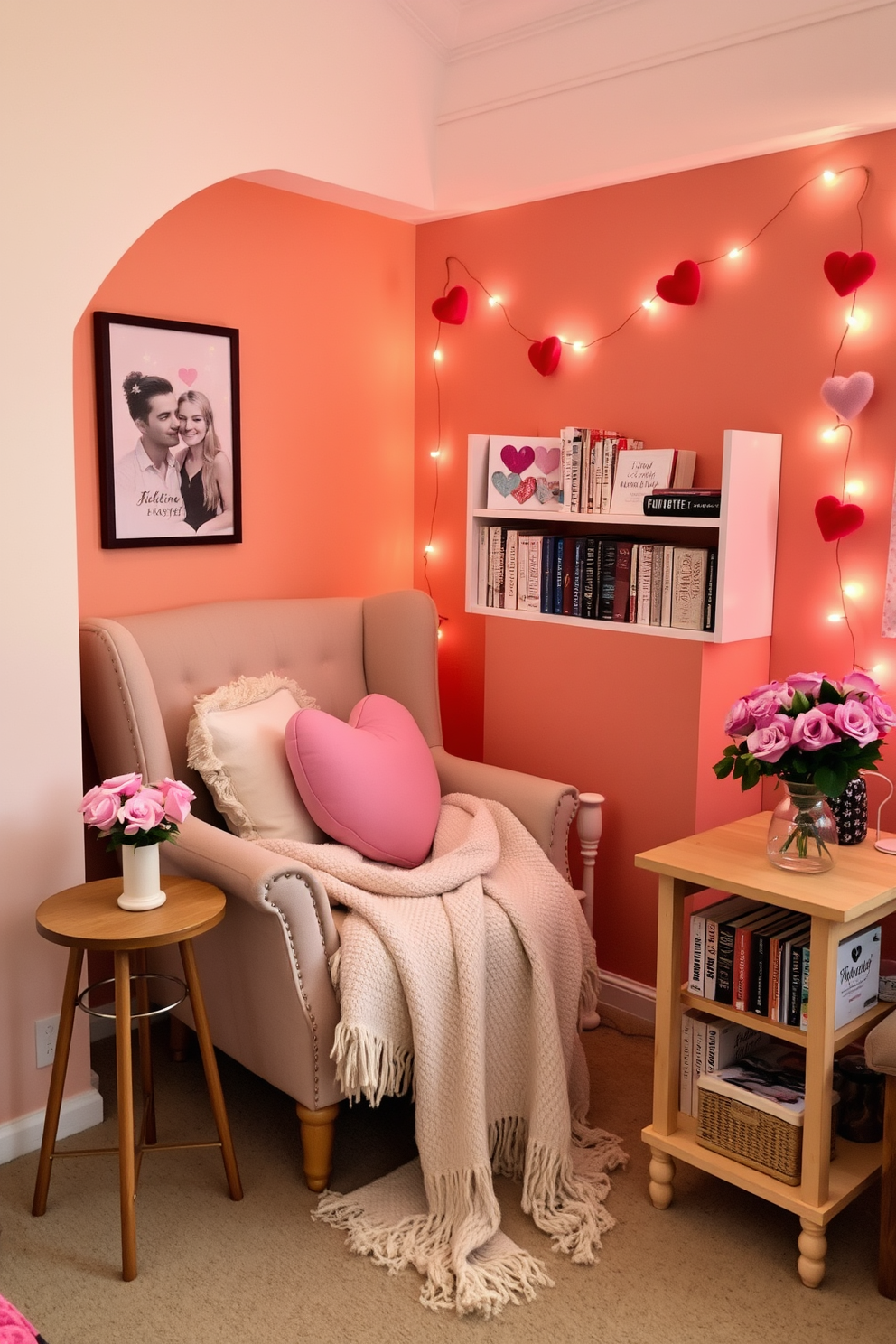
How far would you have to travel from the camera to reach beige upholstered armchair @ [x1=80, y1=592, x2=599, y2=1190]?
2.25 m

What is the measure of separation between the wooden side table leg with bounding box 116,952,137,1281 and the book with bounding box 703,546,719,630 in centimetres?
148

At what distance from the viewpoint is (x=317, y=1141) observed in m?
2.31

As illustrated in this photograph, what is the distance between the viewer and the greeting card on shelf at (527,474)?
120 inches

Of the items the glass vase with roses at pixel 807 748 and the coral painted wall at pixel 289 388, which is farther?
the coral painted wall at pixel 289 388

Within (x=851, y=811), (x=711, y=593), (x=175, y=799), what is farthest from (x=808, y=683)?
(x=175, y=799)

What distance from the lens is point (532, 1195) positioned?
228cm

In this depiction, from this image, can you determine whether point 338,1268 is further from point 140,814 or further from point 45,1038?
point 140,814

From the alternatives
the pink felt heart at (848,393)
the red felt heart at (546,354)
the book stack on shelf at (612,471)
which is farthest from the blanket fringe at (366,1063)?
the red felt heart at (546,354)

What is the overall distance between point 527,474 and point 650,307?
525 mm

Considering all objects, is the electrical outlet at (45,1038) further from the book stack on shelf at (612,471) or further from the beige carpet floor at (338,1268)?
the book stack on shelf at (612,471)

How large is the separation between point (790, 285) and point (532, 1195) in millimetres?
2069

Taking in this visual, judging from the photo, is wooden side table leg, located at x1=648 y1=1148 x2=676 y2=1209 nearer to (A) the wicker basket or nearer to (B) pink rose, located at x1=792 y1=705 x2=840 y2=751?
(A) the wicker basket

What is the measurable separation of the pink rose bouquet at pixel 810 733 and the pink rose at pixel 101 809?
1.14 metres

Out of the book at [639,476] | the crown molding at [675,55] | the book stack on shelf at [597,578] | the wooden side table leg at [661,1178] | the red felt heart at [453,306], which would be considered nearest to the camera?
the wooden side table leg at [661,1178]
